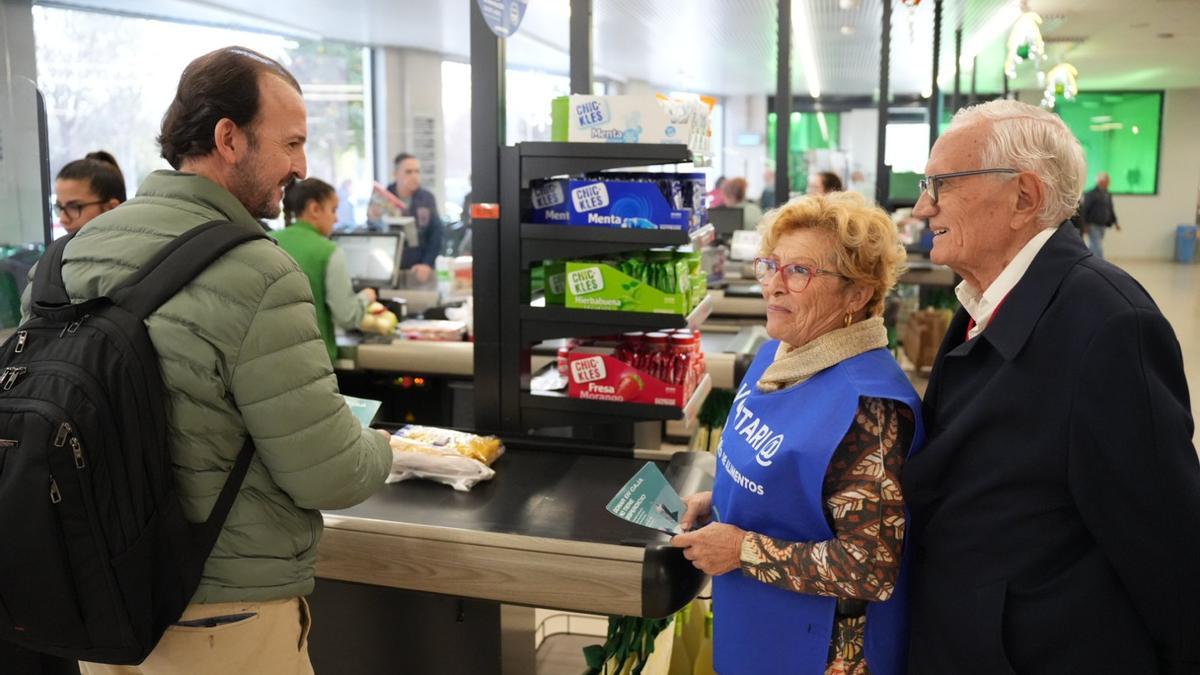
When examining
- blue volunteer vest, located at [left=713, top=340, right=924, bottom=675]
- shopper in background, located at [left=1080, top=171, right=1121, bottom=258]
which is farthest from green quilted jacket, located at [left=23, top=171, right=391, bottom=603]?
shopper in background, located at [left=1080, top=171, right=1121, bottom=258]

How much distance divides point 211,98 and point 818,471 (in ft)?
3.82

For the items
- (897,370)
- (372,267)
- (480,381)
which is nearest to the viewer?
(897,370)

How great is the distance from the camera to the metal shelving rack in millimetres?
2682

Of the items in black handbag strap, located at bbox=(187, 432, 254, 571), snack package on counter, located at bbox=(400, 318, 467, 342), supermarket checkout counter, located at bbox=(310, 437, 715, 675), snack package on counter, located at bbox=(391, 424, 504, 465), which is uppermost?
black handbag strap, located at bbox=(187, 432, 254, 571)

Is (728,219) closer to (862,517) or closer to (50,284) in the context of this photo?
(862,517)

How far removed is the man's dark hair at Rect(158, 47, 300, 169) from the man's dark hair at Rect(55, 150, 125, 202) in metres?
1.62

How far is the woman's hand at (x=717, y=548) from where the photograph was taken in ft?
5.99

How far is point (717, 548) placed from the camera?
6.07ft

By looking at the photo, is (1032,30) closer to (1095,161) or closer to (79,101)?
(79,101)

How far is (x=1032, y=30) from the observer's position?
796 cm

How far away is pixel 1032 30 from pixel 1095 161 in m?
16.6

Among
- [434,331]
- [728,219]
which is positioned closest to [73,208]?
[434,331]

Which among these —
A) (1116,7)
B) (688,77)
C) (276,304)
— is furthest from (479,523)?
(688,77)

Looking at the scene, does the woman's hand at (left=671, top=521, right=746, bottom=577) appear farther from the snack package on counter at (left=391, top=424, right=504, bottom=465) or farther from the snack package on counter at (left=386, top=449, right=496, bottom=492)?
the snack package on counter at (left=391, top=424, right=504, bottom=465)
